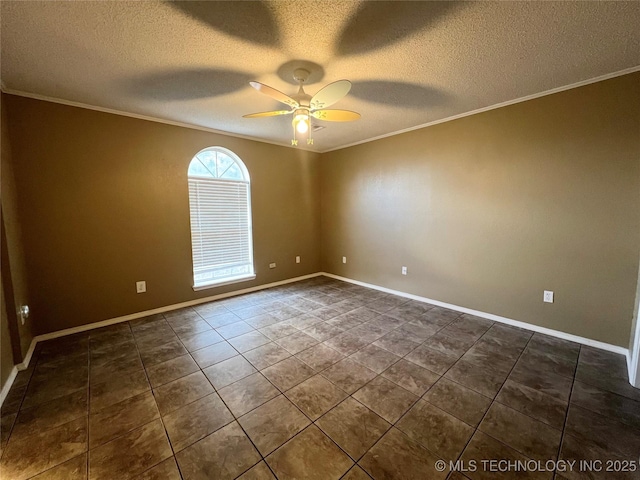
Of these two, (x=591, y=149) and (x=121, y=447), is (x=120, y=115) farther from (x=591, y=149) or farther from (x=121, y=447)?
(x=591, y=149)

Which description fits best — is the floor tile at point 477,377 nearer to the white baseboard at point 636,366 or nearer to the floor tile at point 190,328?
the white baseboard at point 636,366

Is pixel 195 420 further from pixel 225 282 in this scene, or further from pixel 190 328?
pixel 225 282

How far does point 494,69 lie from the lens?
208 cm

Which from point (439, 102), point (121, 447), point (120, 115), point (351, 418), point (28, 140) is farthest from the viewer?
point (120, 115)

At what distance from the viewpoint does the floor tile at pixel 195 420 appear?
4.82 feet

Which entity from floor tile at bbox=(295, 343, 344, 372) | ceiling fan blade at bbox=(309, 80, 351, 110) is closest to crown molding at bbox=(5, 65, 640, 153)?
ceiling fan blade at bbox=(309, 80, 351, 110)

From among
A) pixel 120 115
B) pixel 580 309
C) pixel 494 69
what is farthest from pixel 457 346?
pixel 120 115

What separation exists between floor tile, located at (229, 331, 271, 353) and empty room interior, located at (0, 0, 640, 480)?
2 cm

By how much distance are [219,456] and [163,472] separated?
259 mm

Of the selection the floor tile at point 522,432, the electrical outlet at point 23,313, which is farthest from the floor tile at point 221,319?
the floor tile at point 522,432

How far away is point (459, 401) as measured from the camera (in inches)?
68.3

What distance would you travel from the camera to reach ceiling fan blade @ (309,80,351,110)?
1759mm

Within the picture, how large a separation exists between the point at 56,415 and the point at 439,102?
4067 millimetres

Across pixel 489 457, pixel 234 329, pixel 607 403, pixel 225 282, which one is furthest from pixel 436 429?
pixel 225 282
